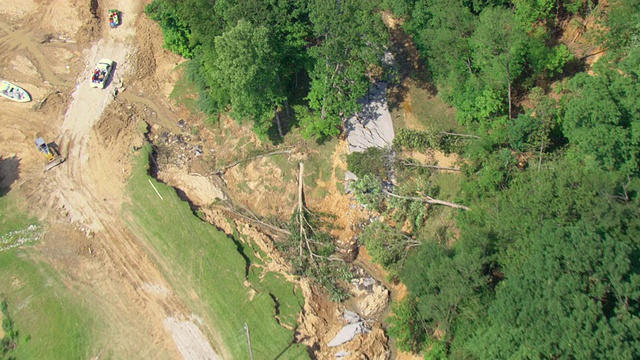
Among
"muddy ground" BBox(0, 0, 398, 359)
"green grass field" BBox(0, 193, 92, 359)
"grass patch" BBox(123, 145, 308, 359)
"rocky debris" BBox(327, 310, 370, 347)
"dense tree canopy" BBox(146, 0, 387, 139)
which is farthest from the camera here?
"dense tree canopy" BBox(146, 0, 387, 139)

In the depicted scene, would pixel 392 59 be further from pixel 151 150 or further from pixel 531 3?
pixel 151 150

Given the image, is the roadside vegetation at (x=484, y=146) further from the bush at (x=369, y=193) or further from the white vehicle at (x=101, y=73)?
the white vehicle at (x=101, y=73)

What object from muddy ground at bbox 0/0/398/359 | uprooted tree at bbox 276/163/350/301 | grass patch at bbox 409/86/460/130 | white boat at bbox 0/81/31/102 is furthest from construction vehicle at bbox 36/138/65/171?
grass patch at bbox 409/86/460/130

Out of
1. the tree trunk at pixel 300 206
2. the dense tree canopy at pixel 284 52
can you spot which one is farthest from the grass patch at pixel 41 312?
the dense tree canopy at pixel 284 52

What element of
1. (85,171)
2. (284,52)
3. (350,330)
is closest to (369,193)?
(350,330)

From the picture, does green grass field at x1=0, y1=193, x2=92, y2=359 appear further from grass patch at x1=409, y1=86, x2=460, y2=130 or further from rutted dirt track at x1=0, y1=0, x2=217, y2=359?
grass patch at x1=409, y1=86, x2=460, y2=130

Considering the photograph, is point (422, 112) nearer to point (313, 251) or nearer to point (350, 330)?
point (313, 251)
